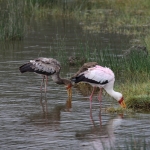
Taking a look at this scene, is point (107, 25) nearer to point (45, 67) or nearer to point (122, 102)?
point (45, 67)

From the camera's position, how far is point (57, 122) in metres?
11.7

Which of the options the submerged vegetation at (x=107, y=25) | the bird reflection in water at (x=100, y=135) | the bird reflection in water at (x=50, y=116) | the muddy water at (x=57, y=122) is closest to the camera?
the bird reflection in water at (x=100, y=135)

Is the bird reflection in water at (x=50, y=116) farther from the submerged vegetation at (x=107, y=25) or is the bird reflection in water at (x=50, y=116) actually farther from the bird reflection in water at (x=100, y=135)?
the submerged vegetation at (x=107, y=25)

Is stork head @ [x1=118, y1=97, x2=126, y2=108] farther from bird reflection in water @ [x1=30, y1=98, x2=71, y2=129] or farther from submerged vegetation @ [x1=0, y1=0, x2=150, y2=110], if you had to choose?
bird reflection in water @ [x1=30, y1=98, x2=71, y2=129]

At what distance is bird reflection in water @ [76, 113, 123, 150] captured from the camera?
32.7 ft

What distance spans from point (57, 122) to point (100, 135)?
47.6 inches

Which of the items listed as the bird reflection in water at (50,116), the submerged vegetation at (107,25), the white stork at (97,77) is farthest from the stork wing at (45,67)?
the white stork at (97,77)

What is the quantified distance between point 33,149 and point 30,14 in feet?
62.2

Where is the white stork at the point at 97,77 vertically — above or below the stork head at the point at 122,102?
above

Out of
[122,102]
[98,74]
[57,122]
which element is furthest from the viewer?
[98,74]

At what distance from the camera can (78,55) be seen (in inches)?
714

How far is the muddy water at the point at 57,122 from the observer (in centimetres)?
1007

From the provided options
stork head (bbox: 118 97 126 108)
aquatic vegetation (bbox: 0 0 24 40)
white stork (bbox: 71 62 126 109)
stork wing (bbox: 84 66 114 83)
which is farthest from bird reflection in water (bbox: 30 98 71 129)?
aquatic vegetation (bbox: 0 0 24 40)

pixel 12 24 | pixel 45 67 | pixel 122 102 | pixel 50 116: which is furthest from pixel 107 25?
pixel 50 116
